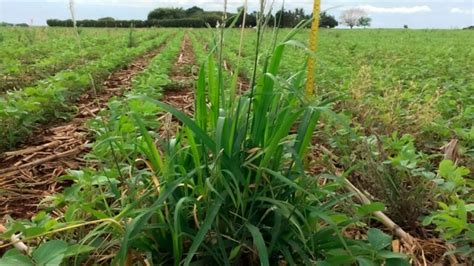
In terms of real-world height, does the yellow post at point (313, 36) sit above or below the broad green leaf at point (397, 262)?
above

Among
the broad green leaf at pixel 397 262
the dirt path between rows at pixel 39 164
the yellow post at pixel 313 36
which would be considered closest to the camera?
the broad green leaf at pixel 397 262

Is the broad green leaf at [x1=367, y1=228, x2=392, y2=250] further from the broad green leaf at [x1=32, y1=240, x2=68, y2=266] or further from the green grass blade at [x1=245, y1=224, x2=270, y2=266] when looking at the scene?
the broad green leaf at [x1=32, y1=240, x2=68, y2=266]

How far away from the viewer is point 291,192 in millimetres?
1660

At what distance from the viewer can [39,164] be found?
270cm

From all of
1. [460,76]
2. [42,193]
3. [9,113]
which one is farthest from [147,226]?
[460,76]

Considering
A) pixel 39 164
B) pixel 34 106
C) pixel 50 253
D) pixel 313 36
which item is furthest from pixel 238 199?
pixel 34 106

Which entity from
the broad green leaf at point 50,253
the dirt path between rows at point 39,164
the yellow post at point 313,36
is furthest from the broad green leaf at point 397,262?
the dirt path between rows at point 39,164

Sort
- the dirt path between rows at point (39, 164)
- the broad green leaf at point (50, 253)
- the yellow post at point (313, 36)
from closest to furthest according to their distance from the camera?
the broad green leaf at point (50, 253), the yellow post at point (313, 36), the dirt path between rows at point (39, 164)

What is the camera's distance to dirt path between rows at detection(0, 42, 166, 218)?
2.24m

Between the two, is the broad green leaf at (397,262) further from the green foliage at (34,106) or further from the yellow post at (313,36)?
the green foliage at (34,106)

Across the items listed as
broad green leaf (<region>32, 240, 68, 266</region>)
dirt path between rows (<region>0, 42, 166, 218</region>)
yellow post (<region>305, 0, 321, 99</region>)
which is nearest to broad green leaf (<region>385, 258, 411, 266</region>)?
yellow post (<region>305, 0, 321, 99</region>)

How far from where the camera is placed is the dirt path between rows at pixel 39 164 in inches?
88.0

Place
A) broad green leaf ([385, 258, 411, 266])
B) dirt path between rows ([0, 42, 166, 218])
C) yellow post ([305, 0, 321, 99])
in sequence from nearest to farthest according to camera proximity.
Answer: broad green leaf ([385, 258, 411, 266]) → yellow post ([305, 0, 321, 99]) → dirt path between rows ([0, 42, 166, 218])

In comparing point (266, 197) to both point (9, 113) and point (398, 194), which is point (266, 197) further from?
point (9, 113)
